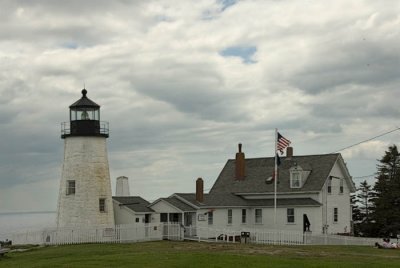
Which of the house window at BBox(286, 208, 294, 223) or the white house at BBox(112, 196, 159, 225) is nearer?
the white house at BBox(112, 196, 159, 225)

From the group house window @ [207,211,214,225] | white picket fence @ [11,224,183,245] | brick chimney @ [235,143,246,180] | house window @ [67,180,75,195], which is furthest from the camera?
brick chimney @ [235,143,246,180]

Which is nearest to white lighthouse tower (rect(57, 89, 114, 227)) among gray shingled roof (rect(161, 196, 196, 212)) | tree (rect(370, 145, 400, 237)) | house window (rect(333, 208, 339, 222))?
gray shingled roof (rect(161, 196, 196, 212))

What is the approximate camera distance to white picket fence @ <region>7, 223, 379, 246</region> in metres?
43.6

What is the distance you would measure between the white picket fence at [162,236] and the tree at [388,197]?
42.3ft

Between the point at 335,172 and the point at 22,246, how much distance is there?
25.6 meters

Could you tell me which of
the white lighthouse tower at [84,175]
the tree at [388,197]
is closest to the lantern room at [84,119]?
the white lighthouse tower at [84,175]

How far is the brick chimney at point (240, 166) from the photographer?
5616 cm

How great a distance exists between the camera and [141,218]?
4806 cm

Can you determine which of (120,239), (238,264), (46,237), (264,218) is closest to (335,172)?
(264,218)

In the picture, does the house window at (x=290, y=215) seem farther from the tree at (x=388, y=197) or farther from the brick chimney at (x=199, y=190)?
the tree at (x=388, y=197)

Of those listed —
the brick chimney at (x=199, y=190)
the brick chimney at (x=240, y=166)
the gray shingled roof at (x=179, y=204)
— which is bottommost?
the gray shingled roof at (x=179, y=204)

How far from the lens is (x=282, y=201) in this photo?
168ft

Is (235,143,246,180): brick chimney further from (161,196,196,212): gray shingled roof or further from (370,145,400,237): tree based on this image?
(370,145,400,237): tree

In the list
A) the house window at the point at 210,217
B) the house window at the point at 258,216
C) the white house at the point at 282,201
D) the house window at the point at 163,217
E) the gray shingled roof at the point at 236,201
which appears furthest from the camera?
the house window at the point at 258,216
